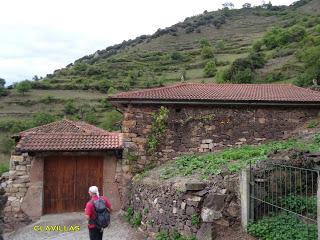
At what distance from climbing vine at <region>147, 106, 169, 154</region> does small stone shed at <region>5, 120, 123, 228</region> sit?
3.38 ft

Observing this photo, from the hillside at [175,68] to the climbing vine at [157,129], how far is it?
13.0 m

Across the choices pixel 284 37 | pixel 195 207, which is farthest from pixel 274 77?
pixel 195 207

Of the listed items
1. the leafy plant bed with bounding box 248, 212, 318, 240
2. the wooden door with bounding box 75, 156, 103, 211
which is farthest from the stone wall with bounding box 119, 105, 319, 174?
the leafy plant bed with bounding box 248, 212, 318, 240

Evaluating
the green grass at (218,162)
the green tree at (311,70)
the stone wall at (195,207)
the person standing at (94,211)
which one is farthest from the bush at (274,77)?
the person standing at (94,211)

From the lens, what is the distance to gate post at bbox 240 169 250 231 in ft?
23.1

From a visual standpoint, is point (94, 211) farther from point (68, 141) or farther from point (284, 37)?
point (284, 37)

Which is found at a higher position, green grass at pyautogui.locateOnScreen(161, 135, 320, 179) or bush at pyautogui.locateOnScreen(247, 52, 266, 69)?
bush at pyautogui.locateOnScreen(247, 52, 266, 69)

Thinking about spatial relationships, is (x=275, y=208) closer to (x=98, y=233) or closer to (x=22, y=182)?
(x=98, y=233)

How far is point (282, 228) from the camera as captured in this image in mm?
6164

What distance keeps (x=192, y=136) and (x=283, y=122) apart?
3.44m

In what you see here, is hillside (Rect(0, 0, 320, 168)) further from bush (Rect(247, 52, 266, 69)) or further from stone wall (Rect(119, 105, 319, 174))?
stone wall (Rect(119, 105, 319, 174))

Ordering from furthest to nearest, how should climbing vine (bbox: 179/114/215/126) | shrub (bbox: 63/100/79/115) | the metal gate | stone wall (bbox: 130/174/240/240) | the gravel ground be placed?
shrub (bbox: 63/100/79/115), climbing vine (bbox: 179/114/215/126), the gravel ground, stone wall (bbox: 130/174/240/240), the metal gate

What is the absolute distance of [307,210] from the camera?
6.26 m

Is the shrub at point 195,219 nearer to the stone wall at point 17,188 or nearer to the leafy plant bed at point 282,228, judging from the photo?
the leafy plant bed at point 282,228
